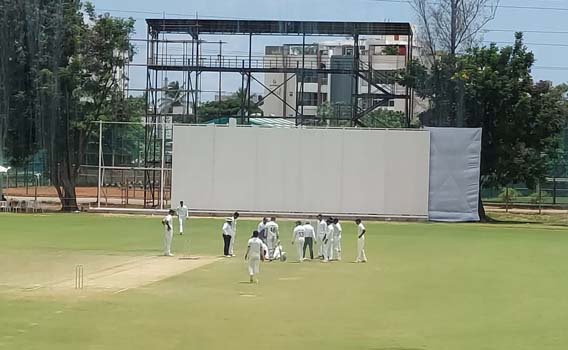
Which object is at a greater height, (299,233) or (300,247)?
(299,233)

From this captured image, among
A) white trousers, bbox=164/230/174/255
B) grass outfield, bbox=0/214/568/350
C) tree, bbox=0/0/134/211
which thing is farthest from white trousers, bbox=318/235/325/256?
tree, bbox=0/0/134/211

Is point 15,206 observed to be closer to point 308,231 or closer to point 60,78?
point 60,78

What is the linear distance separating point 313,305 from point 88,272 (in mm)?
8994

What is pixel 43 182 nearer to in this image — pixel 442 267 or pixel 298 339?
pixel 442 267

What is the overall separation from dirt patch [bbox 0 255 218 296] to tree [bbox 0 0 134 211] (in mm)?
34966

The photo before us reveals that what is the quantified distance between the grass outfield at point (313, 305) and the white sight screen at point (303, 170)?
2342cm

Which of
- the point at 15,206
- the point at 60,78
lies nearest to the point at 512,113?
the point at 60,78

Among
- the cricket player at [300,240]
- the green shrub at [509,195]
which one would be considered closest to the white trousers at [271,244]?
the cricket player at [300,240]

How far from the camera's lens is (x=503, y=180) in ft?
206

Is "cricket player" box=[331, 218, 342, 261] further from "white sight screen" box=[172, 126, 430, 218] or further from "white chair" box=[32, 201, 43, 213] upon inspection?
"white chair" box=[32, 201, 43, 213]

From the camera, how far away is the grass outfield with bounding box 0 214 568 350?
14.8m

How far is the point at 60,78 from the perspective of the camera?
63844mm

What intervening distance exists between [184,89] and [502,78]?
23.7 m

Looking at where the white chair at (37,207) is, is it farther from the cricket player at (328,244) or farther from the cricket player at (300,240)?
the cricket player at (328,244)
